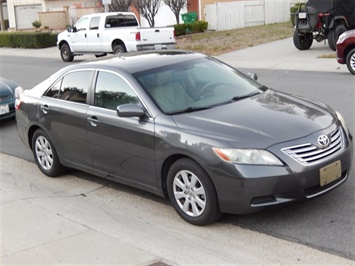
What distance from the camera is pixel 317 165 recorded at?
14.9 ft

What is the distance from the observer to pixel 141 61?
593 cm

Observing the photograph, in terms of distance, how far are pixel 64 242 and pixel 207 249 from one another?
4.27 feet

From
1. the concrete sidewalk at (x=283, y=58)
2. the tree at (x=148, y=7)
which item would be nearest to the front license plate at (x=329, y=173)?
the concrete sidewalk at (x=283, y=58)

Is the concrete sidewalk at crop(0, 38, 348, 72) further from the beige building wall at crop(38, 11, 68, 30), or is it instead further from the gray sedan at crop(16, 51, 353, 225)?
the beige building wall at crop(38, 11, 68, 30)

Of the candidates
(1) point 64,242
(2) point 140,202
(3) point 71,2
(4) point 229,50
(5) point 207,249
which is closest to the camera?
(5) point 207,249

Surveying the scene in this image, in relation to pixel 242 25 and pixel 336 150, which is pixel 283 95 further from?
pixel 242 25

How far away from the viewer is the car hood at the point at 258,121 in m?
4.59

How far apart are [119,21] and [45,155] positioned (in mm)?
15368

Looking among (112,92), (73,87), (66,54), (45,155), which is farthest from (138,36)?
(112,92)

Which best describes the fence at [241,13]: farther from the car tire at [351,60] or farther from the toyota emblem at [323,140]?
the toyota emblem at [323,140]

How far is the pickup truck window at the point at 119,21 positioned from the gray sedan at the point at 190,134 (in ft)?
48.8

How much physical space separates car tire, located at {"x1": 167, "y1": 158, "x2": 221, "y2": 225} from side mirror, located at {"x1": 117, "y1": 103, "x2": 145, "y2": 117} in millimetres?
646

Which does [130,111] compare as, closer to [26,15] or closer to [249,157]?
[249,157]

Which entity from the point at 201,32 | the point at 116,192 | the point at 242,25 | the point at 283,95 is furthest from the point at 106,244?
the point at 242,25
